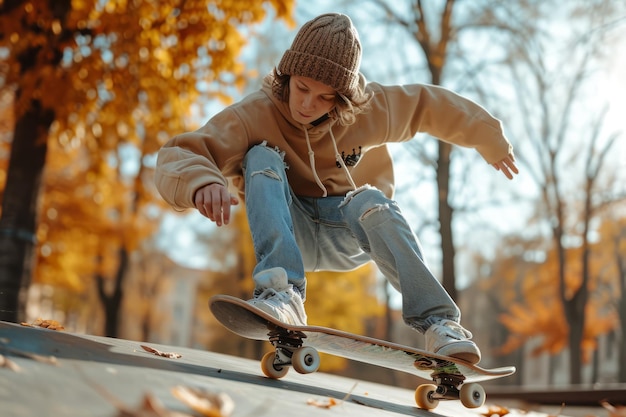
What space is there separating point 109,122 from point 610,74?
38.5 feet

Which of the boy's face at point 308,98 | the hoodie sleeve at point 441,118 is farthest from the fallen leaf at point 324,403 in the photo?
the hoodie sleeve at point 441,118

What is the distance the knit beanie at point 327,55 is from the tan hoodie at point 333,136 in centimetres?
22

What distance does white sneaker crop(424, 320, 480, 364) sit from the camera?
7.94 ft

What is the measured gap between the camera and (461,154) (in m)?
12.2

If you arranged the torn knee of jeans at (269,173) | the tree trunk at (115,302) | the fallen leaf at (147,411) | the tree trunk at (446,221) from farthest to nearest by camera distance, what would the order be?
the tree trunk at (115,302), the tree trunk at (446,221), the torn knee of jeans at (269,173), the fallen leaf at (147,411)

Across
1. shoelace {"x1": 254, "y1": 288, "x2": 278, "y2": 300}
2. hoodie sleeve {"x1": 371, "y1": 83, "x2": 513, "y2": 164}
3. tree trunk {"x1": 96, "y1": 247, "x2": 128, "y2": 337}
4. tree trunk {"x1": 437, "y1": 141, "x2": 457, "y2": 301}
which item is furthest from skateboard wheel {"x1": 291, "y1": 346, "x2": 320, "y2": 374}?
→ tree trunk {"x1": 96, "y1": 247, "x2": 128, "y2": 337}

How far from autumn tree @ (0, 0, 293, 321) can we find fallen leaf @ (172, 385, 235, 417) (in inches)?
212

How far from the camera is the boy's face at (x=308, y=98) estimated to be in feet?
9.64

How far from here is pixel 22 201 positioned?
712 cm

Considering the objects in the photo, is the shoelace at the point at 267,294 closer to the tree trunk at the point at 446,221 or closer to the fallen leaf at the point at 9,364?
the fallen leaf at the point at 9,364

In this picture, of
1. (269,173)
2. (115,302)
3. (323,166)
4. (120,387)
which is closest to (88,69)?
(323,166)

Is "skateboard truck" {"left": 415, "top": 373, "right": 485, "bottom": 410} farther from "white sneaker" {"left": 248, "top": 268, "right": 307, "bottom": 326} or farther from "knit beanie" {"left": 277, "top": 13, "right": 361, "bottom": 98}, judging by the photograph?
"knit beanie" {"left": 277, "top": 13, "right": 361, "bottom": 98}

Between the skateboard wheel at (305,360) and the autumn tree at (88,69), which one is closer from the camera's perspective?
the skateboard wheel at (305,360)

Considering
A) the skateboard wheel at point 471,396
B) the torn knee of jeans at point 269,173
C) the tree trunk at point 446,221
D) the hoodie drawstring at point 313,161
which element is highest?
the tree trunk at point 446,221
